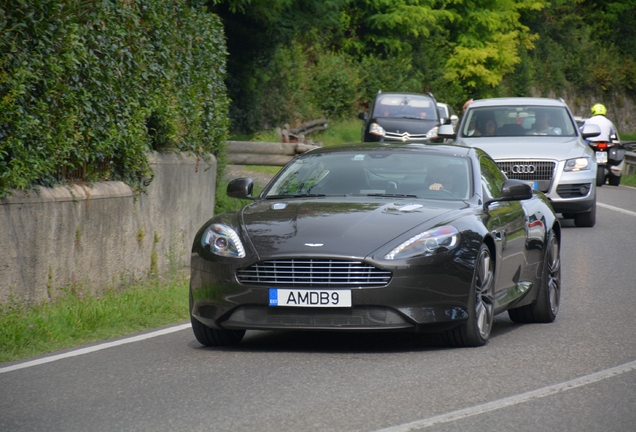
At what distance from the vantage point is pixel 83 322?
9.61 metres

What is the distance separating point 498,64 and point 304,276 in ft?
183

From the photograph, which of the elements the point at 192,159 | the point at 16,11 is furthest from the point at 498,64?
the point at 16,11

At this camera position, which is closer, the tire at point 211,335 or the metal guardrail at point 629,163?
the tire at point 211,335

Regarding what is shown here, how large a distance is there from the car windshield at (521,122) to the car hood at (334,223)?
429 inches

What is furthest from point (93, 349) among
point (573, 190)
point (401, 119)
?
point (401, 119)

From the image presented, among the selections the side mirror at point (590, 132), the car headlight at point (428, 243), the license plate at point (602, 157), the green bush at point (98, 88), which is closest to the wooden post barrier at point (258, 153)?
the side mirror at point (590, 132)

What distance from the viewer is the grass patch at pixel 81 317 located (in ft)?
29.0

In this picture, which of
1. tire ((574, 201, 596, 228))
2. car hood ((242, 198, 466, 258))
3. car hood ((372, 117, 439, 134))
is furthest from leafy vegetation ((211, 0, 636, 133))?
car hood ((242, 198, 466, 258))

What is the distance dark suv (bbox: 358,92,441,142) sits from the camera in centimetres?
3425

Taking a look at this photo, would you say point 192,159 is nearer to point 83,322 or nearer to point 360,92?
point 83,322

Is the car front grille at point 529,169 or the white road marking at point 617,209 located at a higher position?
the car front grille at point 529,169

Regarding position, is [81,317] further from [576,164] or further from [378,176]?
[576,164]

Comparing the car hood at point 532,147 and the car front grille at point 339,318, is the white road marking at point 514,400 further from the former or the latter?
the car hood at point 532,147

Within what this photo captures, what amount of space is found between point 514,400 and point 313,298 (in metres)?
1.75
